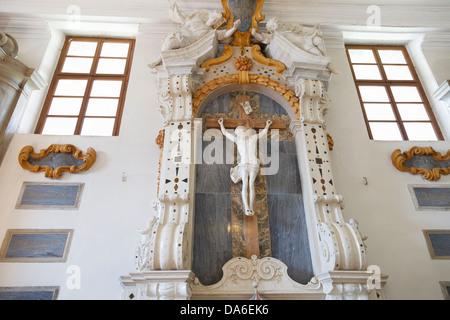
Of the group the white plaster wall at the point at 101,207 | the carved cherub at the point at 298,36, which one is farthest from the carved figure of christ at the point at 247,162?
the carved cherub at the point at 298,36

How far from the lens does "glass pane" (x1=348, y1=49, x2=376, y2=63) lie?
616 cm

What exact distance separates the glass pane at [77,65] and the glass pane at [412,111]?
5533mm

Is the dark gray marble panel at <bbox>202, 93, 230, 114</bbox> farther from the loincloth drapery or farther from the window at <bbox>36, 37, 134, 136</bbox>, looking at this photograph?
the window at <bbox>36, 37, 134, 136</bbox>

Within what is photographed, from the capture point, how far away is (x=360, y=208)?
14.6ft

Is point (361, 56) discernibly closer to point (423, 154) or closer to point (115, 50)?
point (423, 154)

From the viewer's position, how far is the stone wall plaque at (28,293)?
378 cm

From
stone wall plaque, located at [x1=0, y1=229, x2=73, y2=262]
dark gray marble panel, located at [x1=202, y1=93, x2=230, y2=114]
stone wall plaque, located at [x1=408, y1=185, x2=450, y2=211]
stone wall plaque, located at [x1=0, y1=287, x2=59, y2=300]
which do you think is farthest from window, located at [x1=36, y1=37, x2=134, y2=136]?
stone wall plaque, located at [x1=408, y1=185, x2=450, y2=211]

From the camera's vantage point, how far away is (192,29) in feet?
15.8

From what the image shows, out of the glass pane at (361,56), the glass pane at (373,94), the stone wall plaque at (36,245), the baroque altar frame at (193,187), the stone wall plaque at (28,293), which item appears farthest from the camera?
the glass pane at (361,56)

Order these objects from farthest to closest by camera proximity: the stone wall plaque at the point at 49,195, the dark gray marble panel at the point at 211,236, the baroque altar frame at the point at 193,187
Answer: the stone wall plaque at the point at 49,195 → the dark gray marble panel at the point at 211,236 → the baroque altar frame at the point at 193,187

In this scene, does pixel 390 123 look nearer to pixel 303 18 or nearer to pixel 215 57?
pixel 303 18

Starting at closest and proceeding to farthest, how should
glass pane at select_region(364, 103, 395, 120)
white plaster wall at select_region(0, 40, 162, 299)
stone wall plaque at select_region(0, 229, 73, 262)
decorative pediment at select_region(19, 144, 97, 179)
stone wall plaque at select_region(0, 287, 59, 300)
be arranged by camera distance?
stone wall plaque at select_region(0, 287, 59, 300) → white plaster wall at select_region(0, 40, 162, 299) → stone wall plaque at select_region(0, 229, 73, 262) → decorative pediment at select_region(19, 144, 97, 179) → glass pane at select_region(364, 103, 395, 120)

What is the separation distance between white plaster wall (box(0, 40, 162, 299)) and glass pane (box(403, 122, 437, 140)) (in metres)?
4.10

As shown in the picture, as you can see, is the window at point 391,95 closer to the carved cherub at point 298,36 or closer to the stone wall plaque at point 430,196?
the stone wall plaque at point 430,196
